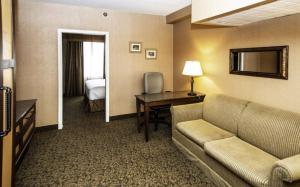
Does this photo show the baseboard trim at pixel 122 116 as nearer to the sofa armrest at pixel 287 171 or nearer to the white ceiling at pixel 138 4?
the white ceiling at pixel 138 4

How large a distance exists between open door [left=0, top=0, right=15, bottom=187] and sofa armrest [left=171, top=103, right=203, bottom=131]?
7.40 feet

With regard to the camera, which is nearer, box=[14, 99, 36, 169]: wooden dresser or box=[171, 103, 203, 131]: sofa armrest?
box=[14, 99, 36, 169]: wooden dresser

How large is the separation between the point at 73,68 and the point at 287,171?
769 cm

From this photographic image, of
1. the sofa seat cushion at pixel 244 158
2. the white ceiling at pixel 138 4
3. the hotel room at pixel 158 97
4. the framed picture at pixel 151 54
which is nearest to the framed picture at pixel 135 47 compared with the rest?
the hotel room at pixel 158 97

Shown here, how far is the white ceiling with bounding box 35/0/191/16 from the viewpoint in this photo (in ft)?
13.0

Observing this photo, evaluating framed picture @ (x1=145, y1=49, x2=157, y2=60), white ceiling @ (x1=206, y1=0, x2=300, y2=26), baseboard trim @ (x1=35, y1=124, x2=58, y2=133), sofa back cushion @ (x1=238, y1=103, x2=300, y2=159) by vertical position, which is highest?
white ceiling @ (x1=206, y1=0, x2=300, y2=26)

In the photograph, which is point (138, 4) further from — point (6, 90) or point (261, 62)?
point (6, 90)

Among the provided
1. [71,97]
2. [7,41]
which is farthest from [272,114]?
[71,97]

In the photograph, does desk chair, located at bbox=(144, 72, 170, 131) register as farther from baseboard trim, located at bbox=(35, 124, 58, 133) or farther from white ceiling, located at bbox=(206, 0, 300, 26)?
white ceiling, located at bbox=(206, 0, 300, 26)

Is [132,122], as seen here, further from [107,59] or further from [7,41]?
[7,41]

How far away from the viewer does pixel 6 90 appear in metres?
1.38

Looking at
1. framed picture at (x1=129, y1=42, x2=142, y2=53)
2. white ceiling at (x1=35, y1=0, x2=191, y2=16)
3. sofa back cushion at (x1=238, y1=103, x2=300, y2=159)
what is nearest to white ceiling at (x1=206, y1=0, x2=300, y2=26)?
sofa back cushion at (x1=238, y1=103, x2=300, y2=159)

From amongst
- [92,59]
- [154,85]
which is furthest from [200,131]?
[92,59]

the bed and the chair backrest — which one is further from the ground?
the chair backrest
